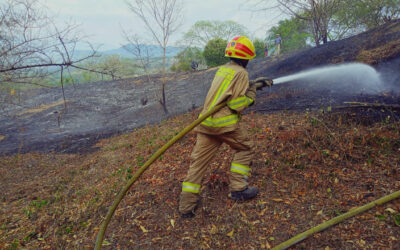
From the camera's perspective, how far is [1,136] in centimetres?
1067

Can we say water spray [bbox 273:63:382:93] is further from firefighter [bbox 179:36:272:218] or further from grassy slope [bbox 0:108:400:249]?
firefighter [bbox 179:36:272:218]

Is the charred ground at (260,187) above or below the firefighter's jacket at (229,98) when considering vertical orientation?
below

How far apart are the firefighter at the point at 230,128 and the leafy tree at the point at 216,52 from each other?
579 inches

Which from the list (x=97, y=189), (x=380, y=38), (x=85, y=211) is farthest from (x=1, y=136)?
(x=380, y=38)

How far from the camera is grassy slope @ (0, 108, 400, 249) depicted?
2598 millimetres

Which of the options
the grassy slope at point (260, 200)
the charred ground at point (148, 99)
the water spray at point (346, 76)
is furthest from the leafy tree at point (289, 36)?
the grassy slope at point (260, 200)

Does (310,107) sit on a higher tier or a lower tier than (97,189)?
higher

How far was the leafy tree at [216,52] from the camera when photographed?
17.1 m

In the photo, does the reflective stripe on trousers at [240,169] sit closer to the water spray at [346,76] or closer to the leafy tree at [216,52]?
the water spray at [346,76]

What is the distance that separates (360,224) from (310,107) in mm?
3491

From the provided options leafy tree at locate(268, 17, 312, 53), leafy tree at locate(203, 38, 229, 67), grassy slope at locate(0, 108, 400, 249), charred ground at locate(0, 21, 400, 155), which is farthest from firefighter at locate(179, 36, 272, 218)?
leafy tree at locate(268, 17, 312, 53)

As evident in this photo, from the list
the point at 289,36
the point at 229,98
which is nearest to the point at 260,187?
the point at 229,98

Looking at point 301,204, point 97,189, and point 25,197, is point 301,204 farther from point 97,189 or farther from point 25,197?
point 25,197

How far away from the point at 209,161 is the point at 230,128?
53 centimetres
